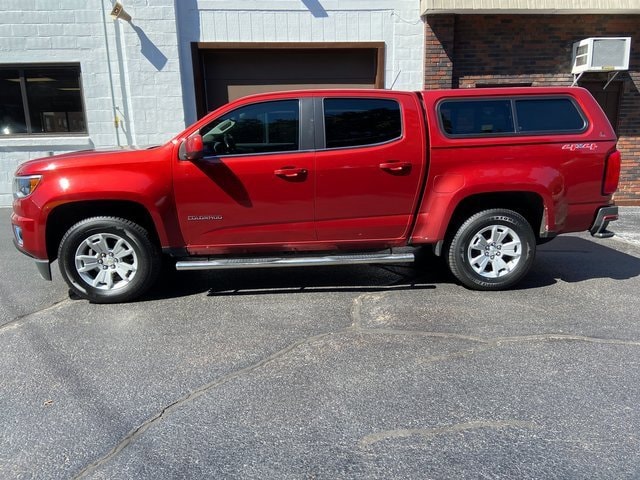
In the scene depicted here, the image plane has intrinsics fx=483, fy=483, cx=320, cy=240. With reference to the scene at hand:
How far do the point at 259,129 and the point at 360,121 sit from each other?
0.97m

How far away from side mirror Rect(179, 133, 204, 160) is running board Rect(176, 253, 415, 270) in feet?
3.22

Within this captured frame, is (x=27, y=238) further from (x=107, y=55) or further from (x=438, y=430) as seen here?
(x=107, y=55)

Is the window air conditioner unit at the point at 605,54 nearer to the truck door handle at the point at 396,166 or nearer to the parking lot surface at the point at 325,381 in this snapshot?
the parking lot surface at the point at 325,381

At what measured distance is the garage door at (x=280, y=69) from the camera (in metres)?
9.71

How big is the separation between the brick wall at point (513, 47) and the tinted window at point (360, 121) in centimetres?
564

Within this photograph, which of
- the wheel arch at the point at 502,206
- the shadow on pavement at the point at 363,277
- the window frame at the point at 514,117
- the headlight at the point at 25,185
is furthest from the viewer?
the shadow on pavement at the point at 363,277

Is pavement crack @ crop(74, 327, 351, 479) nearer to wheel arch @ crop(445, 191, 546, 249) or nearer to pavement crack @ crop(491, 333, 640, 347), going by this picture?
pavement crack @ crop(491, 333, 640, 347)

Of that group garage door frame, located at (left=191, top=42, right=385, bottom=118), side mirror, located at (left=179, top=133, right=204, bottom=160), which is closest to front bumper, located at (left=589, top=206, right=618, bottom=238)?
side mirror, located at (left=179, top=133, right=204, bottom=160)

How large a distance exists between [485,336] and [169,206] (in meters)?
2.98

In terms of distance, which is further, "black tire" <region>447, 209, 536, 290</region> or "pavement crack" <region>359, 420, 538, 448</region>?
"black tire" <region>447, 209, 536, 290</region>

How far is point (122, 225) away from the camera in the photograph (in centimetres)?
446

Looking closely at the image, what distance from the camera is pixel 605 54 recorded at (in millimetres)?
9211

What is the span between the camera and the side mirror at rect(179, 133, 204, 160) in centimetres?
422

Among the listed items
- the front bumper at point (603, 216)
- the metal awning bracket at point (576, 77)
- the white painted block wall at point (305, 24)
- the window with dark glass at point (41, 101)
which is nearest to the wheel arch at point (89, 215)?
the front bumper at point (603, 216)
